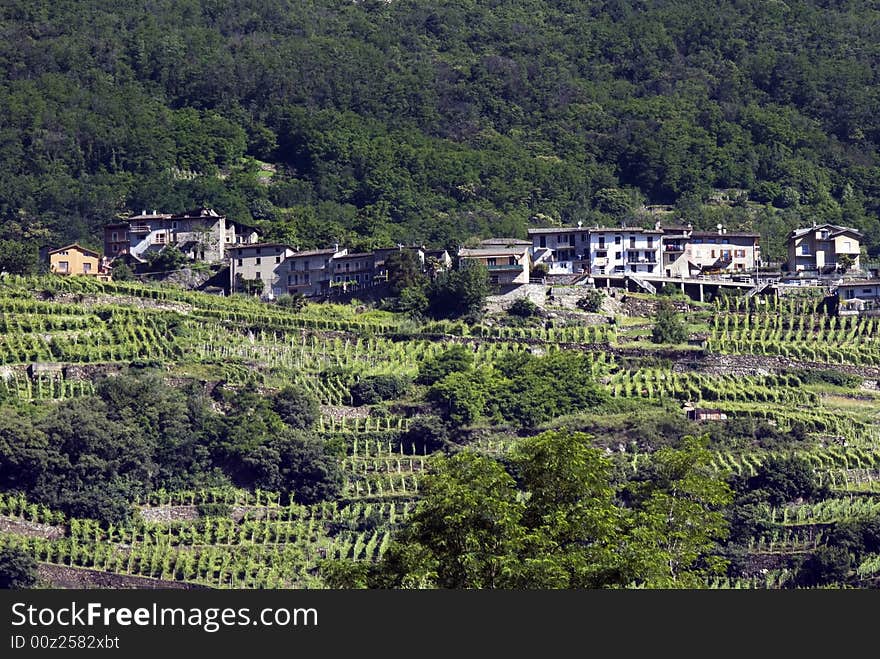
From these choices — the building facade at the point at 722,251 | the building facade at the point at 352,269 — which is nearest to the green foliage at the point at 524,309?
the building facade at the point at 352,269

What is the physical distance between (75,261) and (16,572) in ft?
114

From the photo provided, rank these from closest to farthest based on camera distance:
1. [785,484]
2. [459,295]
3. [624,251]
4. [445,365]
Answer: [785,484] < [445,365] < [459,295] < [624,251]

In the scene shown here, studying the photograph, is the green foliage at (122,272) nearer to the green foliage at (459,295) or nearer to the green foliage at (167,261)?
the green foliage at (167,261)

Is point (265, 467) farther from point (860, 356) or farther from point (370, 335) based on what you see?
point (860, 356)

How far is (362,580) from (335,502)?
106 ft

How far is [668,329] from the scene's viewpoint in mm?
95500

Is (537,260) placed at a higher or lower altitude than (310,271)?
higher

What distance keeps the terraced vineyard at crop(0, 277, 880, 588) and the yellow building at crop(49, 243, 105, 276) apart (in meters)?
7.83

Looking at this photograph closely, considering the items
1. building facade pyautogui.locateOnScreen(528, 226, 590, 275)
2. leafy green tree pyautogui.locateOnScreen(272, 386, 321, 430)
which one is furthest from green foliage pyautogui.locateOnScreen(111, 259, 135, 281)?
leafy green tree pyautogui.locateOnScreen(272, 386, 321, 430)

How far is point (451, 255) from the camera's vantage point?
10669cm

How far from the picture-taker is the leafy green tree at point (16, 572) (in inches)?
2886

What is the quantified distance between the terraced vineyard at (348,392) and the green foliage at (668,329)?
1158mm

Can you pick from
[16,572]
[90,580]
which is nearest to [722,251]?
[90,580]

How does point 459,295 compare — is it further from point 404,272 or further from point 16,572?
point 16,572
